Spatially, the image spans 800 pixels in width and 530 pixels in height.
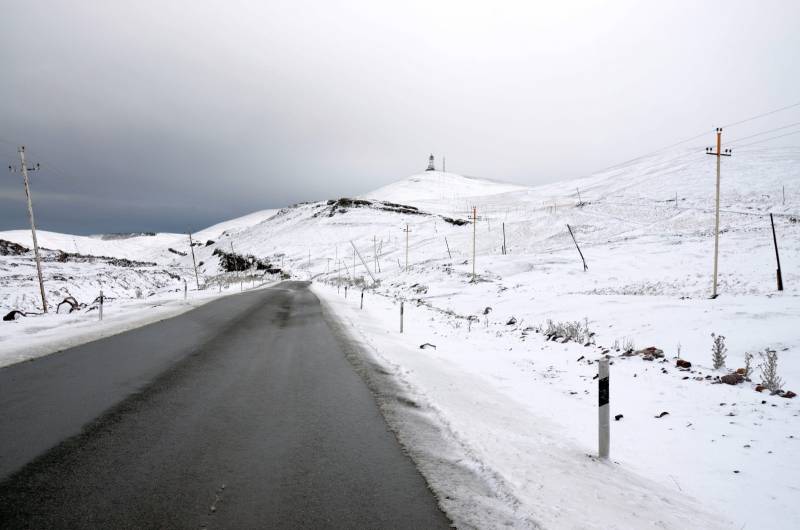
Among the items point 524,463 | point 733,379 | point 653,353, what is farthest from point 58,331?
point 733,379

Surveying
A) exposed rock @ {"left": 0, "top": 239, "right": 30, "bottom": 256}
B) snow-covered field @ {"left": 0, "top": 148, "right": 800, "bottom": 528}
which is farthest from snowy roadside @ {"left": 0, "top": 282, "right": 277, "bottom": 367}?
exposed rock @ {"left": 0, "top": 239, "right": 30, "bottom": 256}

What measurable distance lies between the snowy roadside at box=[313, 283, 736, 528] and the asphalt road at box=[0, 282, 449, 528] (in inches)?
17.6

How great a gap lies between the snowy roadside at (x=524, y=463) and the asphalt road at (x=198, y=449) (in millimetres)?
446

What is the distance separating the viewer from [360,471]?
4.16 m

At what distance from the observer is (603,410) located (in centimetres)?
495

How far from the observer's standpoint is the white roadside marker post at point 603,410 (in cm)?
484

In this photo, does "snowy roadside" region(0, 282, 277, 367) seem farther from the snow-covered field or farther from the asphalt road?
the asphalt road

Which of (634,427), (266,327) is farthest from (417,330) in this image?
(634,427)

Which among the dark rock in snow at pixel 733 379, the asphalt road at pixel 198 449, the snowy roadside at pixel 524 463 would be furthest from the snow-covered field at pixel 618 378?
the asphalt road at pixel 198 449

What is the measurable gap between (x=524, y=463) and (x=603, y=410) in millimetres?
1156

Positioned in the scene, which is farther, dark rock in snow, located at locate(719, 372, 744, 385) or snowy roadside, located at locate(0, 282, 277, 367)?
snowy roadside, located at locate(0, 282, 277, 367)

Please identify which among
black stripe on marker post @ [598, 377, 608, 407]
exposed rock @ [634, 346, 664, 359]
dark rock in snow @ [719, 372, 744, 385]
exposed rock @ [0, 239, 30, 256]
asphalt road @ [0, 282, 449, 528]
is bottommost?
exposed rock @ [634, 346, 664, 359]

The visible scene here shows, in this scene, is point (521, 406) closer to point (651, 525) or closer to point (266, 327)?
point (651, 525)

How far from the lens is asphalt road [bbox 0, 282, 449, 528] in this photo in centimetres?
333
